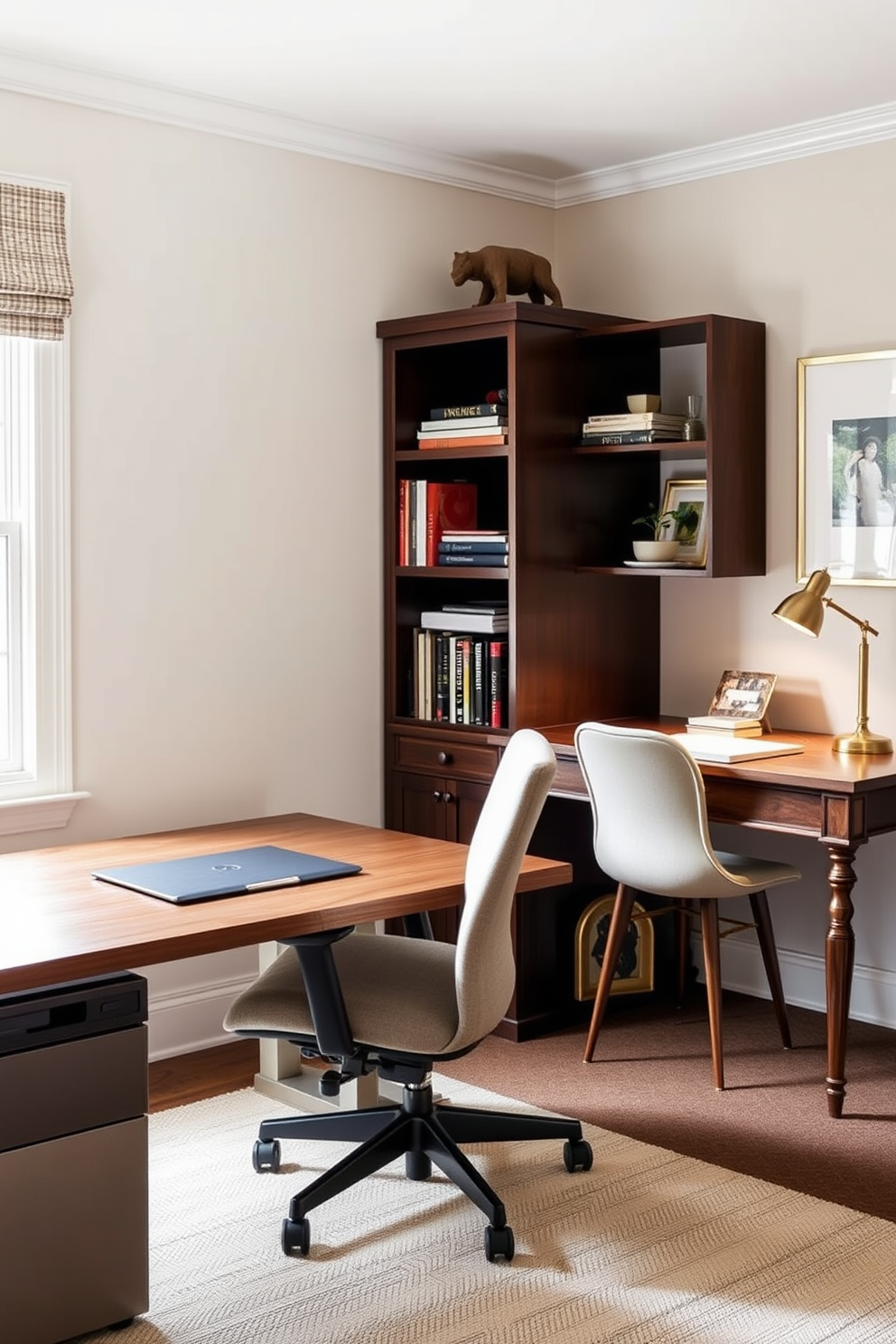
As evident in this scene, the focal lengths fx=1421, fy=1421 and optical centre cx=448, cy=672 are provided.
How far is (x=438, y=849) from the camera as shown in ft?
10.4

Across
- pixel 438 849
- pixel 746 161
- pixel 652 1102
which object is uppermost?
pixel 746 161

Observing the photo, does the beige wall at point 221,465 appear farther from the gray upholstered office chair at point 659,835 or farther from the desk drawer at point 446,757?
the gray upholstered office chair at point 659,835

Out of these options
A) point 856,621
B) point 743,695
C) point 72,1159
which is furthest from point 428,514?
point 72,1159

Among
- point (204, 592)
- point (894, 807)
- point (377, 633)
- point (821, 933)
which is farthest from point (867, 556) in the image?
point (204, 592)

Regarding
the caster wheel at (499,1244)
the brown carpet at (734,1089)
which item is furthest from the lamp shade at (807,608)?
the caster wheel at (499,1244)

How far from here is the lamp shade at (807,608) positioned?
144 inches

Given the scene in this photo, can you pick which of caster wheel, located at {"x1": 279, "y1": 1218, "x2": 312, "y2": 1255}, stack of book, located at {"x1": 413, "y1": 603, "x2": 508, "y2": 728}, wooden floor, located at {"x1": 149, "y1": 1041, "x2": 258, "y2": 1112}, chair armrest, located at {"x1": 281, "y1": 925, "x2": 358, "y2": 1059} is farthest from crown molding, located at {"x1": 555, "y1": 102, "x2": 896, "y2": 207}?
caster wheel, located at {"x1": 279, "y1": 1218, "x2": 312, "y2": 1255}

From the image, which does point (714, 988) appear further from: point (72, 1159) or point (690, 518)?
point (72, 1159)

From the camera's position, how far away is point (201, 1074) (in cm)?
368

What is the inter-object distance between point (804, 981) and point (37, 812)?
2256mm

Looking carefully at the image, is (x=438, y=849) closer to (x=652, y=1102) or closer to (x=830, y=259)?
(x=652, y=1102)

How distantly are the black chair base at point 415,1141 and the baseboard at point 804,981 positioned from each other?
1.31 m

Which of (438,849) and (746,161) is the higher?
(746,161)

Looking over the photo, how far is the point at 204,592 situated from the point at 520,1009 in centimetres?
144
